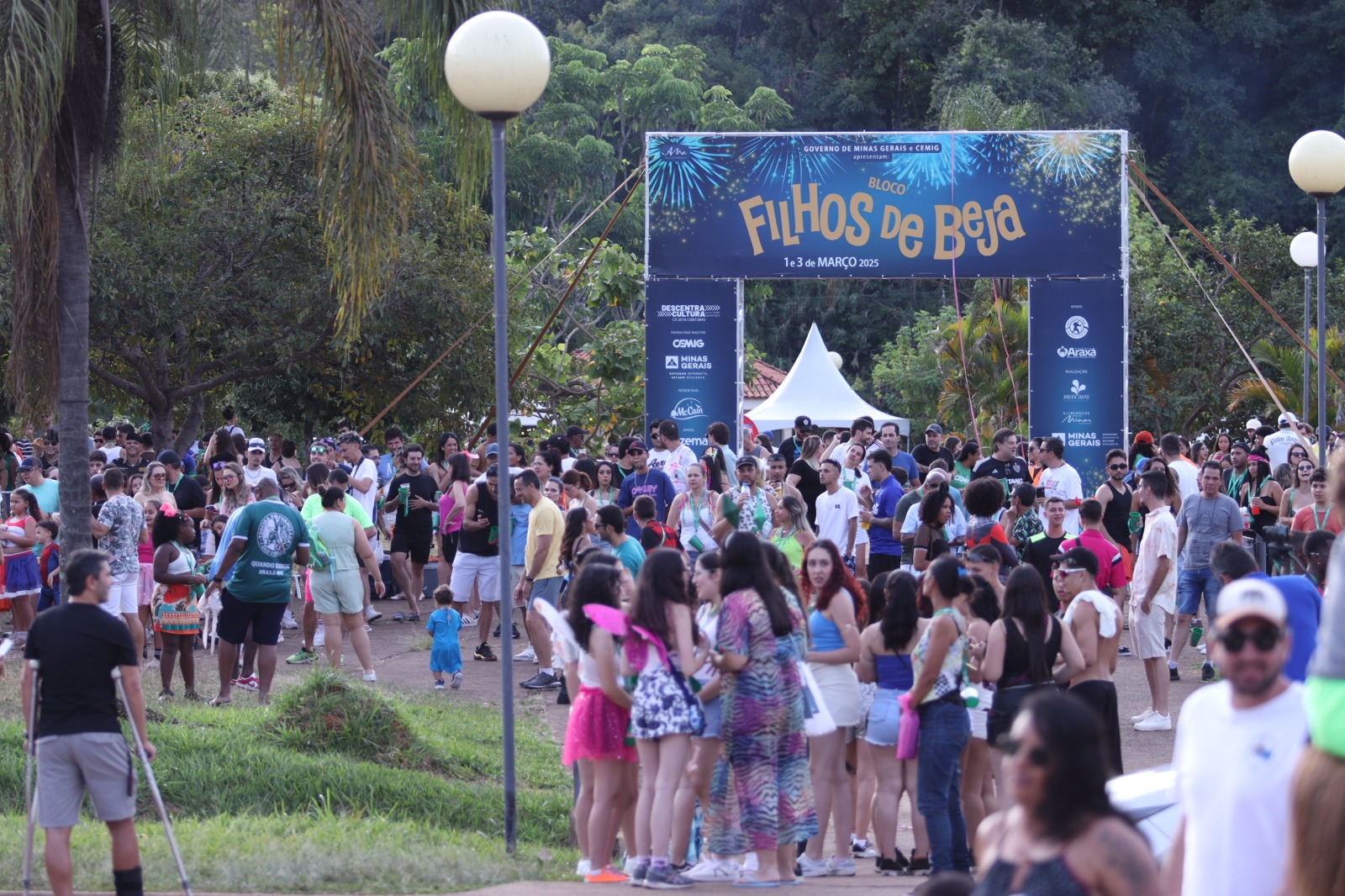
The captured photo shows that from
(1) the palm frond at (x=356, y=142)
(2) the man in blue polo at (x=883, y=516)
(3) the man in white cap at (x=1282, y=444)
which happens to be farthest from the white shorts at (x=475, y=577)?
(3) the man in white cap at (x=1282, y=444)

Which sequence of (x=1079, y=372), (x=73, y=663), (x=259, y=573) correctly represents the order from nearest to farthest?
(x=73, y=663) → (x=259, y=573) → (x=1079, y=372)

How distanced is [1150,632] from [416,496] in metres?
7.34

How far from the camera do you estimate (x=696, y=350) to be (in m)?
18.1

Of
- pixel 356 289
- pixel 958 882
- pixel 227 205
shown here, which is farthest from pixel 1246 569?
pixel 227 205

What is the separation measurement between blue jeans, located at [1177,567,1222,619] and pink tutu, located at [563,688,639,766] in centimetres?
614

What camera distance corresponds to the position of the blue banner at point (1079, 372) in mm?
18047

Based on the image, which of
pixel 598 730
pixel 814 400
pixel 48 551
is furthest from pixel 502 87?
pixel 814 400

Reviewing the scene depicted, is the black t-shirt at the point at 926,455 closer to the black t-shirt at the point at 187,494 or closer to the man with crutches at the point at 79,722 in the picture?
the black t-shirt at the point at 187,494

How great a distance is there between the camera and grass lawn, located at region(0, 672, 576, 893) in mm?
6902

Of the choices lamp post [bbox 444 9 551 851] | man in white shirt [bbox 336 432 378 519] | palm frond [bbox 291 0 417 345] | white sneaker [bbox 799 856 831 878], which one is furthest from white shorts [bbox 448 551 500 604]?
white sneaker [bbox 799 856 831 878]

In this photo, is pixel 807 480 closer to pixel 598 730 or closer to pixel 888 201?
pixel 888 201

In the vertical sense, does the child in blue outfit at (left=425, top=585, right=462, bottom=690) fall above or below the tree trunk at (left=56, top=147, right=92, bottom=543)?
below

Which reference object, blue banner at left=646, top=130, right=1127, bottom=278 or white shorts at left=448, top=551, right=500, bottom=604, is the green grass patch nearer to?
white shorts at left=448, top=551, right=500, bottom=604

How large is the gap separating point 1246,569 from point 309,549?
22.6 feet
